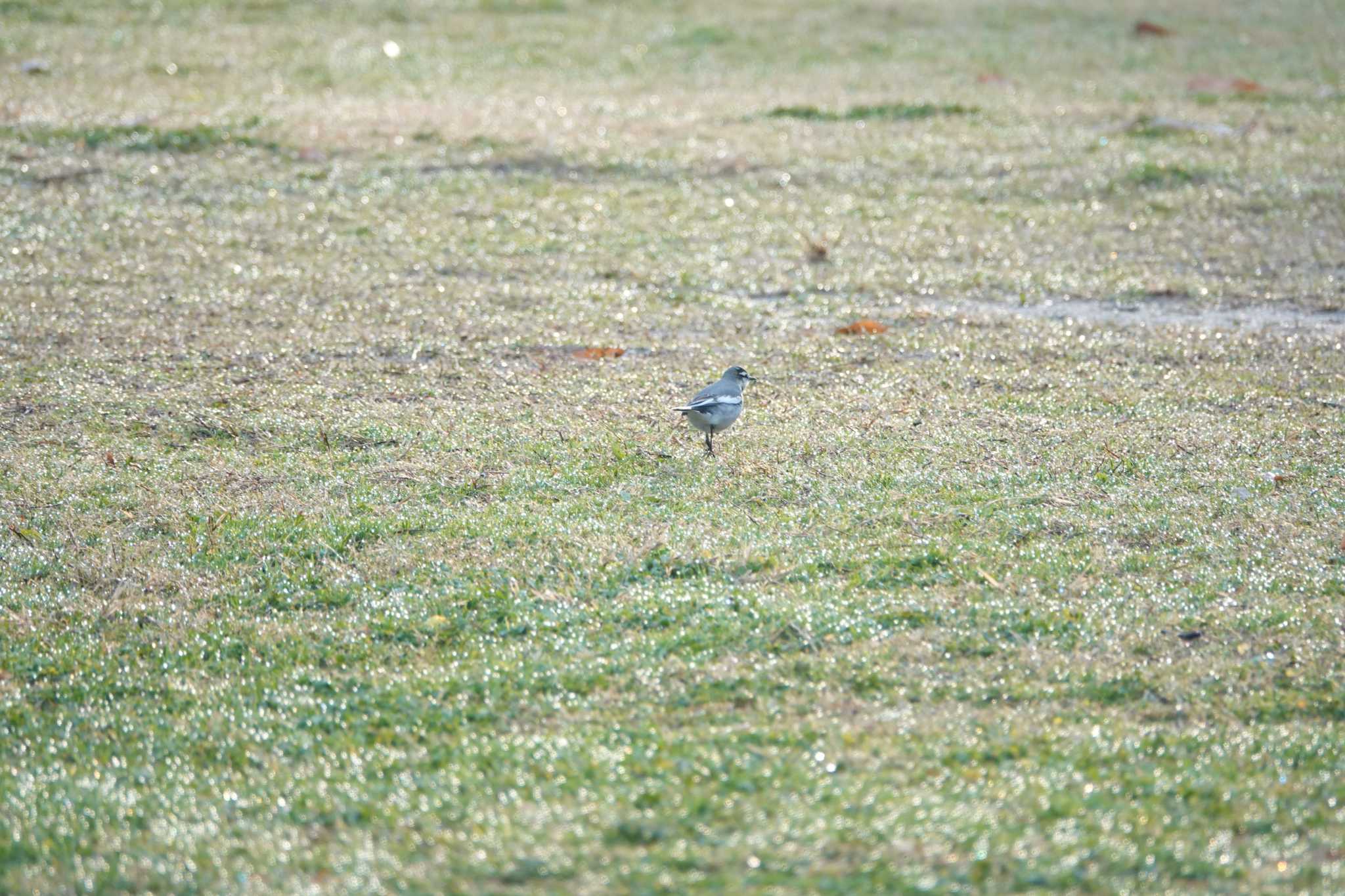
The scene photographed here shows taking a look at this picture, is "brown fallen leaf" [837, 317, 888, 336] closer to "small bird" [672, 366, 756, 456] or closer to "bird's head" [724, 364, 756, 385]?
"bird's head" [724, 364, 756, 385]

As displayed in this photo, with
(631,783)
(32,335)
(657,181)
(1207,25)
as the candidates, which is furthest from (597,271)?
(1207,25)

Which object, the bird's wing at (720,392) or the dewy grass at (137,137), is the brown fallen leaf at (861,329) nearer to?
the bird's wing at (720,392)

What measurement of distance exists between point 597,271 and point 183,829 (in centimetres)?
965

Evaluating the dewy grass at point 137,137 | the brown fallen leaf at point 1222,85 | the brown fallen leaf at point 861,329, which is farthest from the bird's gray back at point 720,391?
the brown fallen leaf at point 1222,85

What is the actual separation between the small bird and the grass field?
29cm

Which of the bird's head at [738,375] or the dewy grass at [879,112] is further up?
the dewy grass at [879,112]

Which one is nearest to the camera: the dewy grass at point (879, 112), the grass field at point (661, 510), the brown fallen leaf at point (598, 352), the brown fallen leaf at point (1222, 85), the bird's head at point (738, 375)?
the grass field at point (661, 510)

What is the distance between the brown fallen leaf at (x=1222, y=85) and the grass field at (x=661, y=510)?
12.8ft

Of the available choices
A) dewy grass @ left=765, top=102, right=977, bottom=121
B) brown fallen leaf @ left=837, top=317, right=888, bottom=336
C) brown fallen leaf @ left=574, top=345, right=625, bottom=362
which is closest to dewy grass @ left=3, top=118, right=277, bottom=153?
dewy grass @ left=765, top=102, right=977, bottom=121

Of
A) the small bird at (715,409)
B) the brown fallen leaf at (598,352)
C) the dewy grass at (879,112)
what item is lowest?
the brown fallen leaf at (598,352)

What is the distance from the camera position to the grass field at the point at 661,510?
4.78 meters

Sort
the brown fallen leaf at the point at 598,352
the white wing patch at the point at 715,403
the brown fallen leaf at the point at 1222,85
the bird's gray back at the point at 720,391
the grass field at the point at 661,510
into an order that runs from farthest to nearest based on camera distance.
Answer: the brown fallen leaf at the point at 1222,85
the brown fallen leaf at the point at 598,352
the bird's gray back at the point at 720,391
the white wing patch at the point at 715,403
the grass field at the point at 661,510

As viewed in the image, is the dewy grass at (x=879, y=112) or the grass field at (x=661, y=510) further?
the dewy grass at (x=879, y=112)

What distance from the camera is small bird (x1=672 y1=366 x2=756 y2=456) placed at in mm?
8445
